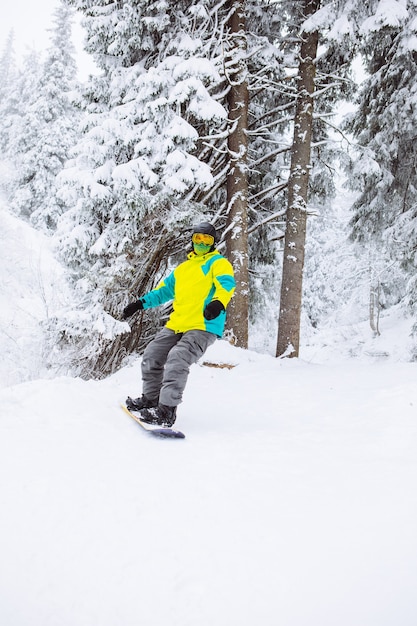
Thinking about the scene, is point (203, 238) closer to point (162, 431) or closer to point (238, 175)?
point (162, 431)

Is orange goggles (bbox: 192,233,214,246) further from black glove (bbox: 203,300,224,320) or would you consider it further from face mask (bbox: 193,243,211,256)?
black glove (bbox: 203,300,224,320)

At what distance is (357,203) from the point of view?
10.9 meters

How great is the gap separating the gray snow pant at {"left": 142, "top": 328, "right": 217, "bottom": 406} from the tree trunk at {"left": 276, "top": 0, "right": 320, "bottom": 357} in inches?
187

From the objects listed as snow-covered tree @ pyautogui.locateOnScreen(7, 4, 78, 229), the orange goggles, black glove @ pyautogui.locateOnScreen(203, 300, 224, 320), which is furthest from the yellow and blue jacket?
snow-covered tree @ pyautogui.locateOnScreen(7, 4, 78, 229)

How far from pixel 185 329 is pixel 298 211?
5389 millimetres

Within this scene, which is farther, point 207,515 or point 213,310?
point 213,310

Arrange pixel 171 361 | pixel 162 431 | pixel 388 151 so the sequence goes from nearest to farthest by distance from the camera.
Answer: pixel 162 431 < pixel 171 361 < pixel 388 151

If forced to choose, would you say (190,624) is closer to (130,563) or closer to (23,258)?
(130,563)

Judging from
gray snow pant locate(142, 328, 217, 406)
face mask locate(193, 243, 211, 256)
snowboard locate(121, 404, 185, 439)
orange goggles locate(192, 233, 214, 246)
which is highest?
orange goggles locate(192, 233, 214, 246)

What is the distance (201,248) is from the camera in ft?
14.6

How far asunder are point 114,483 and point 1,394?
186 cm

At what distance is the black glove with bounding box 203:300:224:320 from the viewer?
12.8 feet

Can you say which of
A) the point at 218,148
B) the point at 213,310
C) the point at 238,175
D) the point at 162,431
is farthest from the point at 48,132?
the point at 162,431

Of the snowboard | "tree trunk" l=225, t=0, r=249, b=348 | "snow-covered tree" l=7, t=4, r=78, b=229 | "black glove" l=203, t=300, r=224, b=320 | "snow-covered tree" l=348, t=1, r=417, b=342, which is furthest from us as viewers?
"snow-covered tree" l=7, t=4, r=78, b=229
